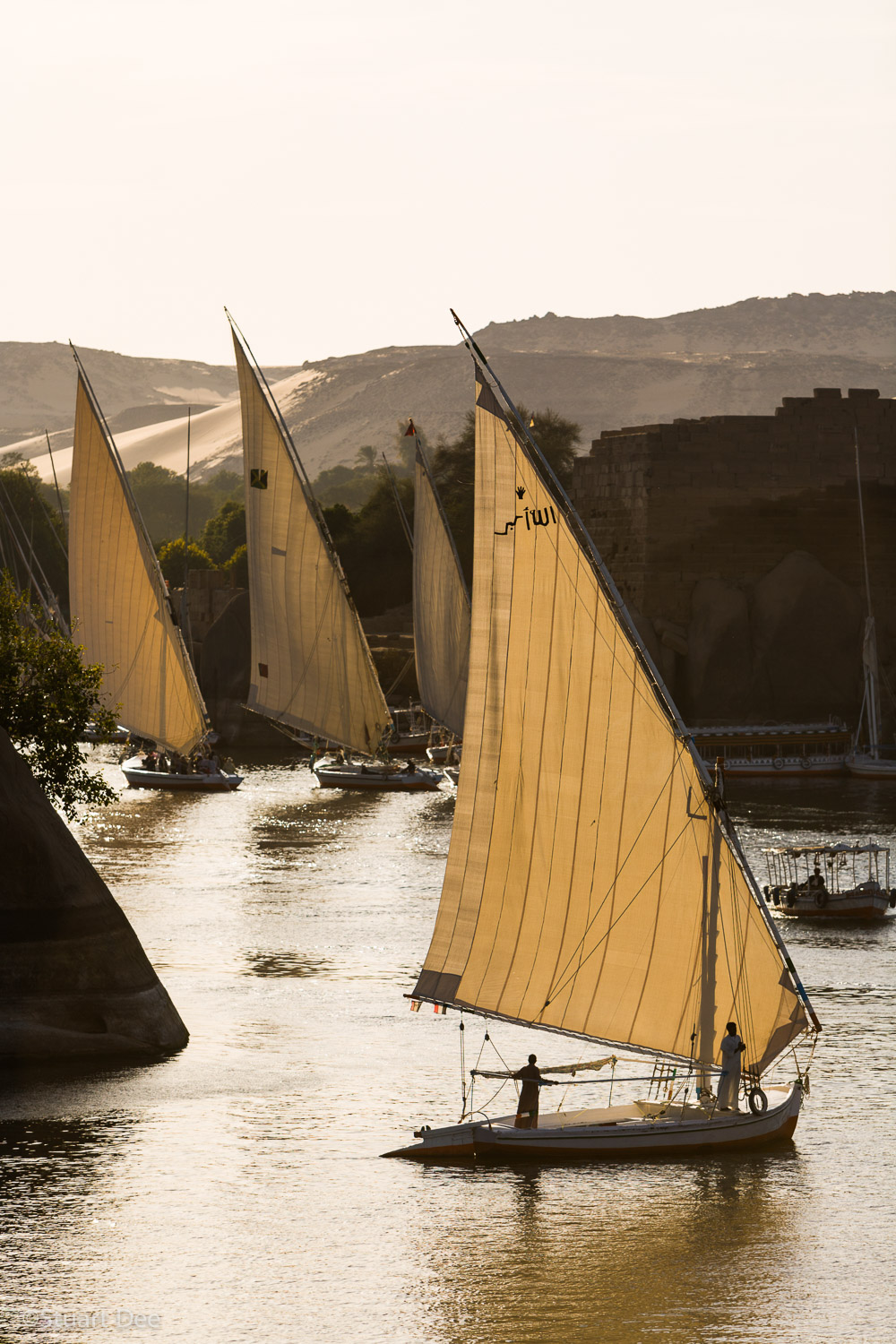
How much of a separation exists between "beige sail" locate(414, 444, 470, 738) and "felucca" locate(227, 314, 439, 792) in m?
4.16

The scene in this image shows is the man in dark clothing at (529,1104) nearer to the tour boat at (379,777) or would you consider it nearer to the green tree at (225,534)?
the tour boat at (379,777)

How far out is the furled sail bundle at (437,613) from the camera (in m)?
77.8

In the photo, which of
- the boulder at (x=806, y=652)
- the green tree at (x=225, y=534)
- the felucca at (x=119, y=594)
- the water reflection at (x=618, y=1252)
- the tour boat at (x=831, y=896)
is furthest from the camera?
the green tree at (x=225, y=534)

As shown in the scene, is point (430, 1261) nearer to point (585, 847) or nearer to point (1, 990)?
point (585, 847)

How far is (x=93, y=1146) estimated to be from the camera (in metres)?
27.2

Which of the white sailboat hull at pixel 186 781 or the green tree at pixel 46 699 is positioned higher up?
the green tree at pixel 46 699

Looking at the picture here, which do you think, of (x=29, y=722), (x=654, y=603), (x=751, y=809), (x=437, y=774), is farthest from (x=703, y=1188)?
(x=654, y=603)

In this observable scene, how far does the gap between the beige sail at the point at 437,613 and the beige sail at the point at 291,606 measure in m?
4.85

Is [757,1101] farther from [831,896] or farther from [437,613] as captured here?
[437,613]

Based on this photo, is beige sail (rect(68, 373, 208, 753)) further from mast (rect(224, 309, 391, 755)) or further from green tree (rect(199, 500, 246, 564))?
green tree (rect(199, 500, 246, 564))

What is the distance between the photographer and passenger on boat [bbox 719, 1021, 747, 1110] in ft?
84.7

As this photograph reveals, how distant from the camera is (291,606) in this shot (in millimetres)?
71188

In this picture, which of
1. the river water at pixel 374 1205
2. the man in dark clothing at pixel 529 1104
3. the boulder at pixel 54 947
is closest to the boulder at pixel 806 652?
the river water at pixel 374 1205

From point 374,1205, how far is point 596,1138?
3.17 meters
